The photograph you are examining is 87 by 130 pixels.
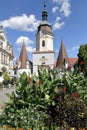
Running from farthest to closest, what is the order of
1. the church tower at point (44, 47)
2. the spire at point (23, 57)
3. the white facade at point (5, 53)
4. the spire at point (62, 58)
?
1. the spire at point (23, 57)
2. the spire at point (62, 58)
3. the church tower at point (44, 47)
4. the white facade at point (5, 53)

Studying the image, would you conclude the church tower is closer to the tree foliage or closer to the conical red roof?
the conical red roof

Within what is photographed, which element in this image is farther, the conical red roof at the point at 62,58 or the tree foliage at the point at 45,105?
the conical red roof at the point at 62,58

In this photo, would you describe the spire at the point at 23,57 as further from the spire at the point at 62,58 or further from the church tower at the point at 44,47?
the spire at the point at 62,58

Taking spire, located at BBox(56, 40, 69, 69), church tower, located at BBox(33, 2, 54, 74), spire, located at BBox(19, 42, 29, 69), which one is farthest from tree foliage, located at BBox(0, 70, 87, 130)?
spire, located at BBox(19, 42, 29, 69)

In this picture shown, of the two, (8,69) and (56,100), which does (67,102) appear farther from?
(8,69)

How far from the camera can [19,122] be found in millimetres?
5871

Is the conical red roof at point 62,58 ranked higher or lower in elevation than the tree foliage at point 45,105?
higher

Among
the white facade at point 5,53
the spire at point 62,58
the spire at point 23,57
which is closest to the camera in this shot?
the white facade at point 5,53

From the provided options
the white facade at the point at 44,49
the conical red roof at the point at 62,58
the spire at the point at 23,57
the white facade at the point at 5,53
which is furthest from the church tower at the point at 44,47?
the white facade at the point at 5,53

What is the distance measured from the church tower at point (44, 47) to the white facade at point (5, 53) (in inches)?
381

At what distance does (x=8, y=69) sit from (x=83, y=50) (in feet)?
74.9

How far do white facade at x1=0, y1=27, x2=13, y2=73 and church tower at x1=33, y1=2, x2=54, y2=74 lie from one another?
9.67m

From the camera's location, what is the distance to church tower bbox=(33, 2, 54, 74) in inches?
2854

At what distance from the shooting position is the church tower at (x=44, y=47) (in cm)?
7250
